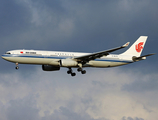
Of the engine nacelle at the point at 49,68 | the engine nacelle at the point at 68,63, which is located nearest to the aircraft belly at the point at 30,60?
the engine nacelle at the point at 68,63

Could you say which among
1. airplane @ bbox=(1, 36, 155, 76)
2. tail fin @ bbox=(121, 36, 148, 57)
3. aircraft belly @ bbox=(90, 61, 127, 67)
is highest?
tail fin @ bbox=(121, 36, 148, 57)

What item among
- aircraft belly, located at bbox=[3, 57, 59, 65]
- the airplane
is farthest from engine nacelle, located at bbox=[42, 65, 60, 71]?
aircraft belly, located at bbox=[3, 57, 59, 65]

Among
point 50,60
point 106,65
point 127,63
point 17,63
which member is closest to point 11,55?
point 17,63

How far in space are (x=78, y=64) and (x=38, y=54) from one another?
8.88 metres

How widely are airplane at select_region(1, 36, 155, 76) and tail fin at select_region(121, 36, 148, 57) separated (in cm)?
140

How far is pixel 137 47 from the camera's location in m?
77.8

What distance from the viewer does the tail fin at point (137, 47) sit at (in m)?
76.5

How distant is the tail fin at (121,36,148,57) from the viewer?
76463 millimetres

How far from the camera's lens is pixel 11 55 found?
64.9 metres

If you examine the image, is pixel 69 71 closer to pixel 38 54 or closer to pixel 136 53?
pixel 38 54

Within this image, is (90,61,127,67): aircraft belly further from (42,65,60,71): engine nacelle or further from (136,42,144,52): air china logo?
(42,65,60,71): engine nacelle

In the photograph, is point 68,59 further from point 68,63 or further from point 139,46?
point 139,46

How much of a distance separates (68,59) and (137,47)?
1958 centimetres

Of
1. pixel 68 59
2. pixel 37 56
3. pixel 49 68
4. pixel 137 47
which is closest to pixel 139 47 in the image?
pixel 137 47
